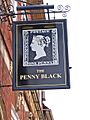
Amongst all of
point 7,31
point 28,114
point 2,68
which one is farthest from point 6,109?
point 28,114

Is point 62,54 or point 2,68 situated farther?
point 2,68

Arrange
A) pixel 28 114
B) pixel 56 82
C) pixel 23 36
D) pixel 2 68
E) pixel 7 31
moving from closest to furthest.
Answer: pixel 56 82
pixel 23 36
pixel 2 68
pixel 7 31
pixel 28 114

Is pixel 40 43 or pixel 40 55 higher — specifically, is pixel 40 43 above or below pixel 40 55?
above

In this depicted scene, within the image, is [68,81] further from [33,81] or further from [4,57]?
[4,57]

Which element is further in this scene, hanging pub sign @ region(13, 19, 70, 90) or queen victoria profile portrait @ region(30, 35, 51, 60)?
queen victoria profile portrait @ region(30, 35, 51, 60)

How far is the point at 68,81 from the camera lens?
1154cm

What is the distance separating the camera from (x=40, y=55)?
12062 millimetres


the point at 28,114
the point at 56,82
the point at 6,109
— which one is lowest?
the point at 28,114

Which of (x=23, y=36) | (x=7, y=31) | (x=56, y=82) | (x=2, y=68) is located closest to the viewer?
(x=56, y=82)

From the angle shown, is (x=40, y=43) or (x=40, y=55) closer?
(x=40, y=55)

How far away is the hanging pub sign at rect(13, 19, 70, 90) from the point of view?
455 inches

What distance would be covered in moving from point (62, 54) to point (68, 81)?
2.72ft

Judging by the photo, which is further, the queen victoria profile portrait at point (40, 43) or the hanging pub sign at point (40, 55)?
the queen victoria profile portrait at point (40, 43)

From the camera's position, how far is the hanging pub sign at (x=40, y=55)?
1156 centimetres
